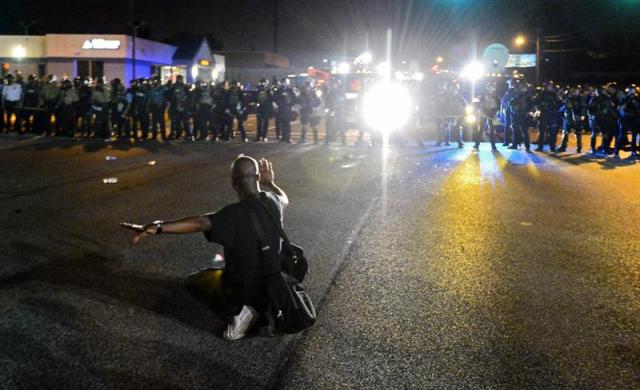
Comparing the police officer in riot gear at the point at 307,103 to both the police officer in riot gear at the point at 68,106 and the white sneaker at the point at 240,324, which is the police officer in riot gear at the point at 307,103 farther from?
the white sneaker at the point at 240,324

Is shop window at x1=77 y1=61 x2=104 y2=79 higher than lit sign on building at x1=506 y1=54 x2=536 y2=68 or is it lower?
lower

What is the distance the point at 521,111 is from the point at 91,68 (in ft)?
127

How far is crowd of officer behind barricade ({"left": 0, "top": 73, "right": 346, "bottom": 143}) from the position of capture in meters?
22.2

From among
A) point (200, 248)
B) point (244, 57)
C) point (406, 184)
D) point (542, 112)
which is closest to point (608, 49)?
point (244, 57)

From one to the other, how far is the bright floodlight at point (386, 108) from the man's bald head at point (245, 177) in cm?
1830

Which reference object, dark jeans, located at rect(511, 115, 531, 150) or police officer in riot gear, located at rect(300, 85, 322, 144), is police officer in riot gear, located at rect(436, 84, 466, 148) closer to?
dark jeans, located at rect(511, 115, 531, 150)

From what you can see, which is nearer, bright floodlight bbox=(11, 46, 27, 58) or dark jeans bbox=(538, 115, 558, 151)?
dark jeans bbox=(538, 115, 558, 151)

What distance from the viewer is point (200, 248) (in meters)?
7.93

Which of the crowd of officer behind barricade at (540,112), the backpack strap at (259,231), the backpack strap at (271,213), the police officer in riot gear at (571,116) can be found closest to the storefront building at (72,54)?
the crowd of officer behind barricade at (540,112)

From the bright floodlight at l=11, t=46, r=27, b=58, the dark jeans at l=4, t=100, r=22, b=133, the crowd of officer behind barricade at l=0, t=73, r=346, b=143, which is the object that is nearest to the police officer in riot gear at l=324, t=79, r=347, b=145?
the crowd of officer behind barricade at l=0, t=73, r=346, b=143

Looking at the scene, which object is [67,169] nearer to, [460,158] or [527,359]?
[460,158]

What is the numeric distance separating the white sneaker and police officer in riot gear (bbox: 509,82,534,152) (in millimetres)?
16839

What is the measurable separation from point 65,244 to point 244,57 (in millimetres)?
77433

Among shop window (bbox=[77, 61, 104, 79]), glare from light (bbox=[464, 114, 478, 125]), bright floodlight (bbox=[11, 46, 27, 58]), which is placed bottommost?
glare from light (bbox=[464, 114, 478, 125])
